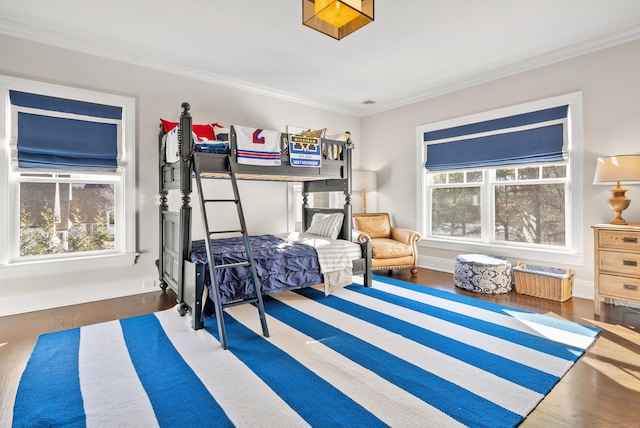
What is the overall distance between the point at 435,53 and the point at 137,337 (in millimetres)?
4113

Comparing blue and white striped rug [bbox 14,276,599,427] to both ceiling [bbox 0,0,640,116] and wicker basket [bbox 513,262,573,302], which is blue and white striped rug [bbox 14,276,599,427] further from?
ceiling [bbox 0,0,640,116]

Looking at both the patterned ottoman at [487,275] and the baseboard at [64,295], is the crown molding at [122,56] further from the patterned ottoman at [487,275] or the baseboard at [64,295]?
the patterned ottoman at [487,275]

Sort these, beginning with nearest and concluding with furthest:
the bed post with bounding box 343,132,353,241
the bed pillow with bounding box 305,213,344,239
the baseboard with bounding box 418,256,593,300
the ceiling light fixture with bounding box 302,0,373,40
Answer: the ceiling light fixture with bounding box 302,0,373,40
the baseboard with bounding box 418,256,593,300
the bed post with bounding box 343,132,353,241
the bed pillow with bounding box 305,213,344,239

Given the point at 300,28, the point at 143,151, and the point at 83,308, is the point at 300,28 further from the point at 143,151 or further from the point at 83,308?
the point at 83,308

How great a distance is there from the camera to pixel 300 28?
126 inches

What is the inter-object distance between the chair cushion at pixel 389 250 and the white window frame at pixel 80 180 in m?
2.97

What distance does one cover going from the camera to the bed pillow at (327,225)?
4.18 metres

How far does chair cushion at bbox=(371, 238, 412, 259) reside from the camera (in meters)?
4.42

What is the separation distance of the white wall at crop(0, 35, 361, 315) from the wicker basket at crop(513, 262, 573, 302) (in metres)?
3.21

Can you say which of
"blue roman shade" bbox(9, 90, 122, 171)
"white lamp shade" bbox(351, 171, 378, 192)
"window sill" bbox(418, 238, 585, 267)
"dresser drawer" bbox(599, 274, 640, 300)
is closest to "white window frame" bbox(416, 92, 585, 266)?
"window sill" bbox(418, 238, 585, 267)

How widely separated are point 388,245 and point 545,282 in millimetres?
1810

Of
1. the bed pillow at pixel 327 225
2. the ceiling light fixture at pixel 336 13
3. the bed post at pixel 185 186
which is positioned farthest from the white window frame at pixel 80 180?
the ceiling light fixture at pixel 336 13

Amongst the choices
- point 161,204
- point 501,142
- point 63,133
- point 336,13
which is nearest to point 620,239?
point 501,142

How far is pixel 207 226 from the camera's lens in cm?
264
